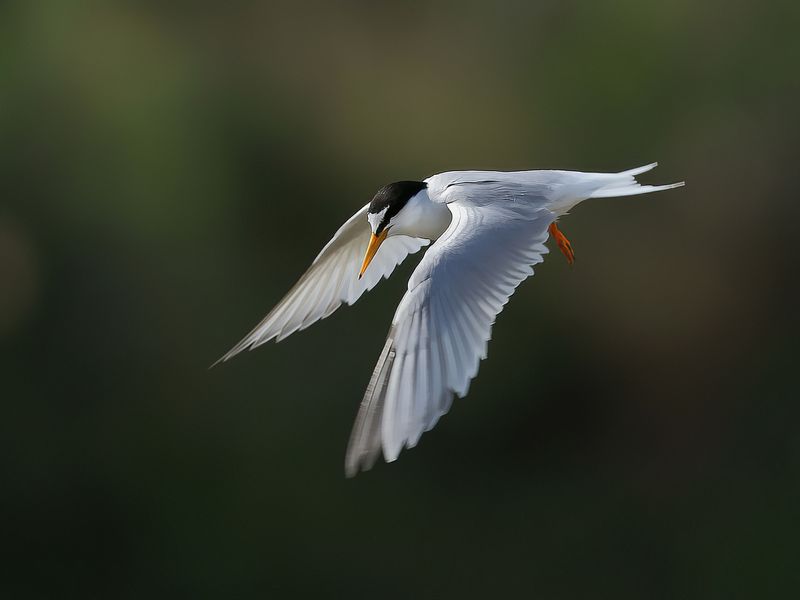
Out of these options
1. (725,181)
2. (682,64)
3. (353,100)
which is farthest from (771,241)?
(353,100)

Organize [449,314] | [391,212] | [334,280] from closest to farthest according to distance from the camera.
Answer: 1. [449,314]
2. [391,212]
3. [334,280]

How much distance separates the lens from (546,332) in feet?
17.4

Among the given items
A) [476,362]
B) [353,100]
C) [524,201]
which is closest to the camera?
[476,362]

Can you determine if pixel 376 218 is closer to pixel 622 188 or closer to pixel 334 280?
pixel 334 280

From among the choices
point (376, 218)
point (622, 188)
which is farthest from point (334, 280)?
point (622, 188)

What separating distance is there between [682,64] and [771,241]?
87cm

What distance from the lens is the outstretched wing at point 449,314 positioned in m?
2.02

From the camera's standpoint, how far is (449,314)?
88.7 inches

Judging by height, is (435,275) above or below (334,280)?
above

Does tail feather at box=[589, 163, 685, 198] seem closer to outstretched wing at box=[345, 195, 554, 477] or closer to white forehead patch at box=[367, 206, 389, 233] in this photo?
outstretched wing at box=[345, 195, 554, 477]

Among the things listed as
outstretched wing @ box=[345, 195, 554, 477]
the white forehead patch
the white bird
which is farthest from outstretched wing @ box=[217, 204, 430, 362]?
outstretched wing @ box=[345, 195, 554, 477]

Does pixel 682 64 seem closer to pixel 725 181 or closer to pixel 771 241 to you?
pixel 725 181

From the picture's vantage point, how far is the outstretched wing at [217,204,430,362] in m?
2.99

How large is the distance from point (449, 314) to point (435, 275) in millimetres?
95
